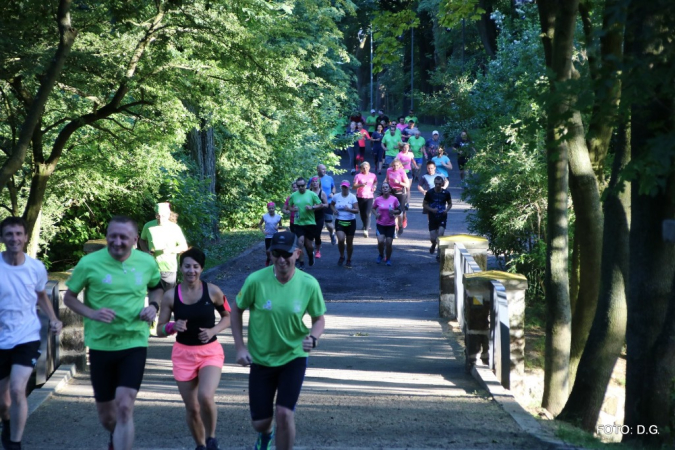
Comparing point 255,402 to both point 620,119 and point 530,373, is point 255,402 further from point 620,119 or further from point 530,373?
point 530,373

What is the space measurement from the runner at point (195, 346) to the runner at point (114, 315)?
0.21m

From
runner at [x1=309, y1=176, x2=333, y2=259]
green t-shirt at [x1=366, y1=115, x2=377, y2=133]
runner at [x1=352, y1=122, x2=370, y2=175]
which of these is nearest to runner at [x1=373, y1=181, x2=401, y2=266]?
runner at [x1=309, y1=176, x2=333, y2=259]

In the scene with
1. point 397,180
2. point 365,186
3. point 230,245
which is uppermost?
point 397,180

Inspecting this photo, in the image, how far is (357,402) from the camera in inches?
347

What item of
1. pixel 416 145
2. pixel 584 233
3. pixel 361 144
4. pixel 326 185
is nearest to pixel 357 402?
pixel 584 233

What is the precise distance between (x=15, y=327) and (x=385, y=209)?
13.2 meters

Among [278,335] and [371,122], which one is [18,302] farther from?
[371,122]

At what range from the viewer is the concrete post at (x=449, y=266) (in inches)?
558

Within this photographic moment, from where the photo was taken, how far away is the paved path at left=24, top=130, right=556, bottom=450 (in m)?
7.38

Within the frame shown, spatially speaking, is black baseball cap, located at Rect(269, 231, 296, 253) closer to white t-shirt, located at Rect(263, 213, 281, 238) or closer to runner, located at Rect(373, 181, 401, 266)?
white t-shirt, located at Rect(263, 213, 281, 238)

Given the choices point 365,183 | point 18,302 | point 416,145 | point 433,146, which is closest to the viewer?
point 18,302

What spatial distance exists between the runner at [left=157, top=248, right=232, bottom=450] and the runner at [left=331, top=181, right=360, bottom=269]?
13.2m

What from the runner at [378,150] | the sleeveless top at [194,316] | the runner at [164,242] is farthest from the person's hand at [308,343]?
the runner at [378,150]

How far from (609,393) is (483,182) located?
4897 millimetres
